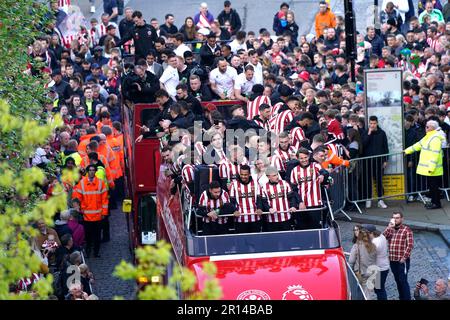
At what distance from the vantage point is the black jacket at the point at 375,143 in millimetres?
24328

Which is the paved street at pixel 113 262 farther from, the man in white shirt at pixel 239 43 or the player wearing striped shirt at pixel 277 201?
the man in white shirt at pixel 239 43

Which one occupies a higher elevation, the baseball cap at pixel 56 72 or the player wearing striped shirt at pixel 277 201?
the baseball cap at pixel 56 72

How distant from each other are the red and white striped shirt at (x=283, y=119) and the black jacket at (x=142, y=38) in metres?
6.09

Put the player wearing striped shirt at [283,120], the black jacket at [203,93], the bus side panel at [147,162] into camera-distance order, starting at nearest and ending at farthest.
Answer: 1. the bus side panel at [147,162]
2. the player wearing striped shirt at [283,120]
3. the black jacket at [203,93]

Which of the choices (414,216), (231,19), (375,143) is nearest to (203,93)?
(375,143)

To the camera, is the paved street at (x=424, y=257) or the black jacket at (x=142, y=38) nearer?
the paved street at (x=424, y=257)

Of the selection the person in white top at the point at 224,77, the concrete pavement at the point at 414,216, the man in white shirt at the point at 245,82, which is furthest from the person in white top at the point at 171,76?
the concrete pavement at the point at 414,216

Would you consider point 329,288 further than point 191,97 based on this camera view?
No

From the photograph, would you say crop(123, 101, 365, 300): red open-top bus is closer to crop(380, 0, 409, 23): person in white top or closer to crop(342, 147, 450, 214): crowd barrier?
crop(342, 147, 450, 214): crowd barrier

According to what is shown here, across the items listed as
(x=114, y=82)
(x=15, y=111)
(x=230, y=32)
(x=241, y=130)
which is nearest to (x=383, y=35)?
(x=230, y=32)

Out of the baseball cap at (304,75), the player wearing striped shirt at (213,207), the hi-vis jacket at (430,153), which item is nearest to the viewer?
the player wearing striped shirt at (213,207)

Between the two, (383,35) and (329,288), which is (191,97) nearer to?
(329,288)

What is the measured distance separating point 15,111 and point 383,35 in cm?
1808

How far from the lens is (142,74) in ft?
76.2
